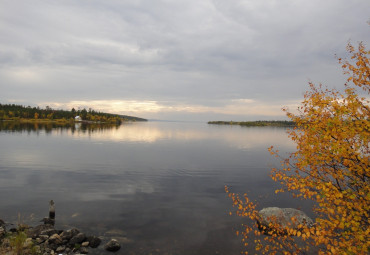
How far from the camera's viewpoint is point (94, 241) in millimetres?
18578

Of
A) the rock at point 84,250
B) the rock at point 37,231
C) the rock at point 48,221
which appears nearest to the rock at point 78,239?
the rock at point 84,250

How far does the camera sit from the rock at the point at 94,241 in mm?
18312

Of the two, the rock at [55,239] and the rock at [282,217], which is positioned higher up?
the rock at [282,217]

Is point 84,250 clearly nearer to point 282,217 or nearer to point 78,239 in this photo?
point 78,239

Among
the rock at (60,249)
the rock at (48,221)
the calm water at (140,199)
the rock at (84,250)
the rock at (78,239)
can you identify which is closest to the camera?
the rock at (60,249)

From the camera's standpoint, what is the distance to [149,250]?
61.0ft

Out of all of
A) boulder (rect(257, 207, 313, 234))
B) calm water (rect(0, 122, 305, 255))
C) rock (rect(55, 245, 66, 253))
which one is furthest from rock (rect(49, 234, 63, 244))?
boulder (rect(257, 207, 313, 234))

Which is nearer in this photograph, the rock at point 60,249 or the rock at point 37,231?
the rock at point 60,249

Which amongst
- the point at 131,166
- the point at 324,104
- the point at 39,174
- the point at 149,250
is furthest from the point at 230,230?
the point at 39,174

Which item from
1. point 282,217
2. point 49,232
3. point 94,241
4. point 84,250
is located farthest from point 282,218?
point 49,232

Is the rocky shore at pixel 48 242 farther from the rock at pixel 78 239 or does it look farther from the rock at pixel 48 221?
the rock at pixel 48 221

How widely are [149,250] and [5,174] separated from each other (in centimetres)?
3836

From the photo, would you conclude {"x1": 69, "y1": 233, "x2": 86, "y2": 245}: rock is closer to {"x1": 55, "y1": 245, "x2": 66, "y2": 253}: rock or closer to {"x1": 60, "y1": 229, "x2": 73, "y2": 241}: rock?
{"x1": 60, "y1": 229, "x2": 73, "y2": 241}: rock

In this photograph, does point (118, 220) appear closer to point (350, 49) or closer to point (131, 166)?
point (350, 49)
